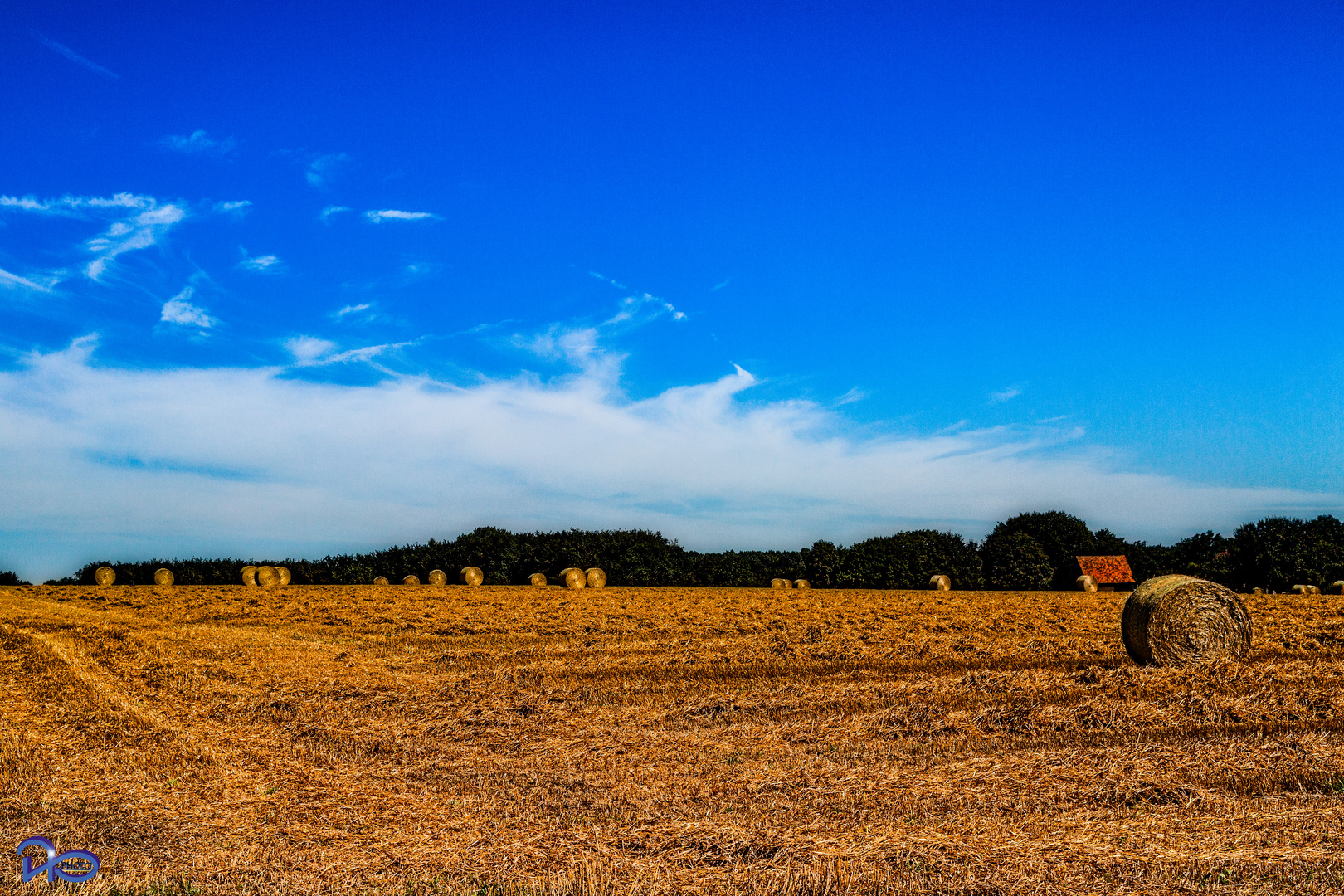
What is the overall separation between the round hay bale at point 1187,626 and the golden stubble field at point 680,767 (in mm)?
454

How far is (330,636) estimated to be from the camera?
16562 mm

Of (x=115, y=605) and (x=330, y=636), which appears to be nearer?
(x=330, y=636)

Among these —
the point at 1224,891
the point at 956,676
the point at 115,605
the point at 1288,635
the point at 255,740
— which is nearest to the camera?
the point at 1224,891

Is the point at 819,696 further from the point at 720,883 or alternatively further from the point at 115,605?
the point at 115,605

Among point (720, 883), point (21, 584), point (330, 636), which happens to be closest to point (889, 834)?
point (720, 883)

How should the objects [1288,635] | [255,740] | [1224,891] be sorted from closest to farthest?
1. [1224,891]
2. [255,740]
3. [1288,635]

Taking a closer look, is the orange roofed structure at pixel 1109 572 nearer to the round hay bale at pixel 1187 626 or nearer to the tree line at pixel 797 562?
the tree line at pixel 797 562

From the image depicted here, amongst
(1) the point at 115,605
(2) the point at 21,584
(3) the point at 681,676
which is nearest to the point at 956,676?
(3) the point at 681,676

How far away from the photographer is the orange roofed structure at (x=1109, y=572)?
151ft

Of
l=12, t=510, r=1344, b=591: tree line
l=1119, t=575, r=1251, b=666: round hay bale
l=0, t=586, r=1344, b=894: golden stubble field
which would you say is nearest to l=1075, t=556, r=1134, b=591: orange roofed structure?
l=12, t=510, r=1344, b=591: tree line

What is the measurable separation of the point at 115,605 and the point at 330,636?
11800 millimetres

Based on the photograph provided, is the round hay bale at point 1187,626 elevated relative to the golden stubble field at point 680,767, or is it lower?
elevated
